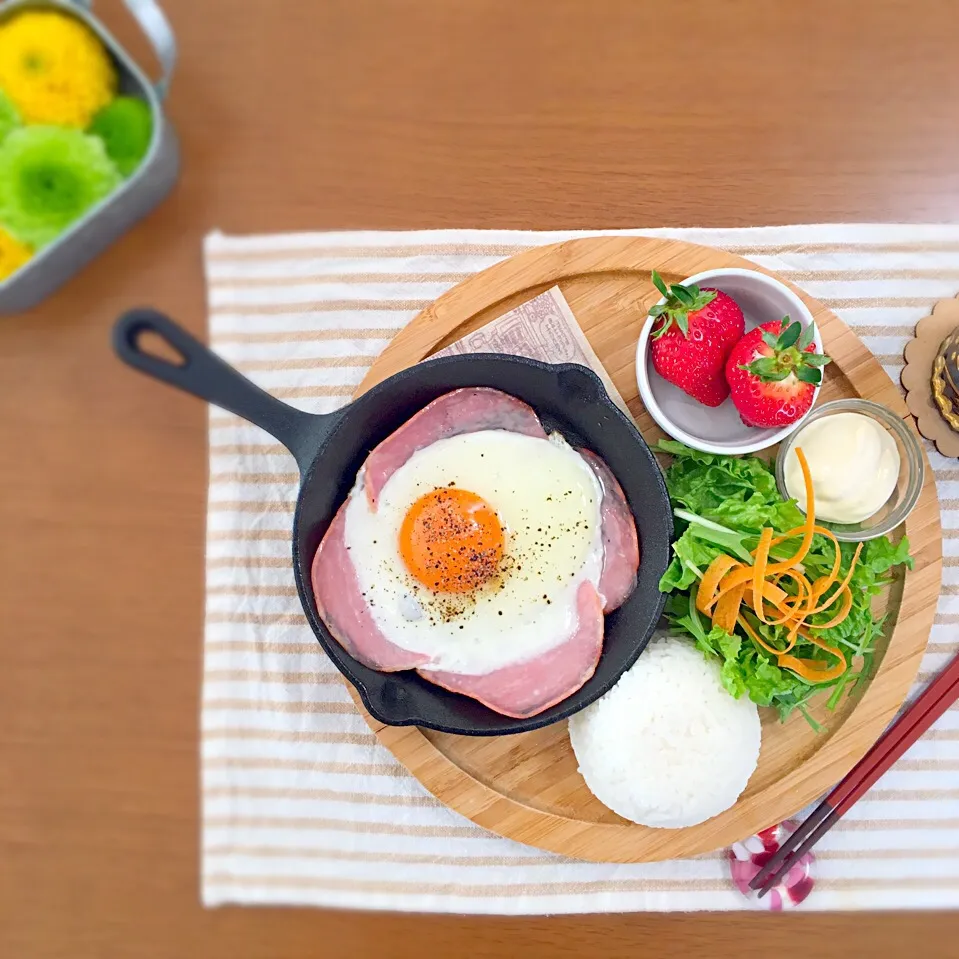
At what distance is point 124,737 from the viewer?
4.88ft

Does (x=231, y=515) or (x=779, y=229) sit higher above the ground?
(x=779, y=229)

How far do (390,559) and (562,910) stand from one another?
2.54 ft

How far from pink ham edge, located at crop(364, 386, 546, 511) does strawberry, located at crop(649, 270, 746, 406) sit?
23 centimetres

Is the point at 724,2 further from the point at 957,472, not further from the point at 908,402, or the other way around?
the point at 957,472

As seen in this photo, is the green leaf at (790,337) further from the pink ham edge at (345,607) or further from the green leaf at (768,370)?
the pink ham edge at (345,607)

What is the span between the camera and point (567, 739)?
51.3 inches

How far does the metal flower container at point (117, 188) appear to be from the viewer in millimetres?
1300

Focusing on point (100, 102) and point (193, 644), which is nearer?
point (100, 102)

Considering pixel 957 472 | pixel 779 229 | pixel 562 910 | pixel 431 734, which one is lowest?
pixel 562 910

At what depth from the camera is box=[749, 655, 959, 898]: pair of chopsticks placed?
131 centimetres

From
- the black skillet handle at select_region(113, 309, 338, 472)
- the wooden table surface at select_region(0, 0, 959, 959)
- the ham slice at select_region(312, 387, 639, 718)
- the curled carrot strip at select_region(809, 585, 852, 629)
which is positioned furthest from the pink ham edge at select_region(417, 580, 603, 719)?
the wooden table surface at select_region(0, 0, 959, 959)

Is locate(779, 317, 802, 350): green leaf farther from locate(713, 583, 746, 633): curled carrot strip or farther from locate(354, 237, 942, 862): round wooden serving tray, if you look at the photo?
locate(713, 583, 746, 633): curled carrot strip

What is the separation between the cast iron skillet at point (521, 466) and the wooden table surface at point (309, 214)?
43cm

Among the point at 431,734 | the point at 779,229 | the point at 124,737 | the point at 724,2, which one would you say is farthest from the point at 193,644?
the point at 724,2
